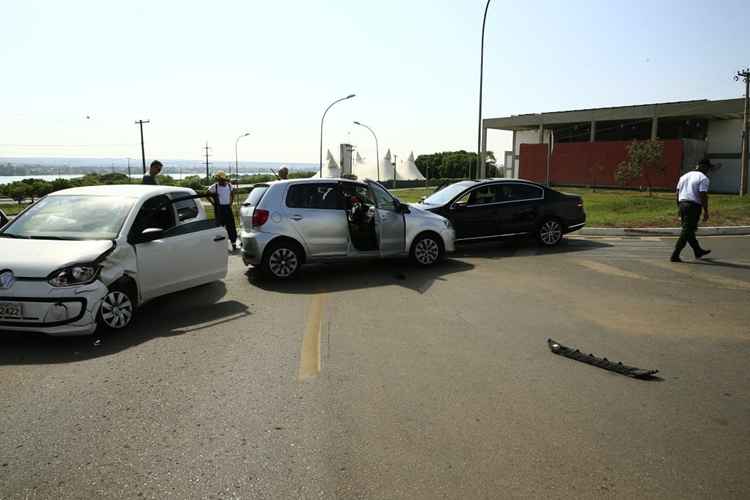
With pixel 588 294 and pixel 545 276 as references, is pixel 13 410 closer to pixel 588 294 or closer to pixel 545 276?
pixel 588 294

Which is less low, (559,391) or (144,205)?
(144,205)

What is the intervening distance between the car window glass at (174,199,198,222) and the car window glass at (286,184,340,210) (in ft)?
5.68

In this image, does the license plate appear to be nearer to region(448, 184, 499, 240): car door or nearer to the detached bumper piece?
the detached bumper piece

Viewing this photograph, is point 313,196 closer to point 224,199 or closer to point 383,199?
point 383,199

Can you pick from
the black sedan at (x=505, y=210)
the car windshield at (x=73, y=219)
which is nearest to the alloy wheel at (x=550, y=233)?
the black sedan at (x=505, y=210)

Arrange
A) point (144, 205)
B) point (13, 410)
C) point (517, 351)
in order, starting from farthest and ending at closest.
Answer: point (144, 205), point (517, 351), point (13, 410)

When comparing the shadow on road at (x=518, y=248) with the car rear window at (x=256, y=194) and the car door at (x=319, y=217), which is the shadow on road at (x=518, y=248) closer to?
the car door at (x=319, y=217)

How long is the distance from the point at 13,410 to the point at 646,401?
455cm

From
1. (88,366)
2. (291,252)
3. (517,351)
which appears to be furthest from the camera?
(291,252)

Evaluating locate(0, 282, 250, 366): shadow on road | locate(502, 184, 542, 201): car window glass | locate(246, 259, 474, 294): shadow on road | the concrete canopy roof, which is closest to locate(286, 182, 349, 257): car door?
locate(246, 259, 474, 294): shadow on road

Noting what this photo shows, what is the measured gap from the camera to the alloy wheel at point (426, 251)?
422 inches

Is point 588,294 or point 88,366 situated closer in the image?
point 88,366

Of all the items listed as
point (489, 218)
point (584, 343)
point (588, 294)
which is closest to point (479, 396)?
point (584, 343)

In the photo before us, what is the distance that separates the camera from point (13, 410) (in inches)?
169
